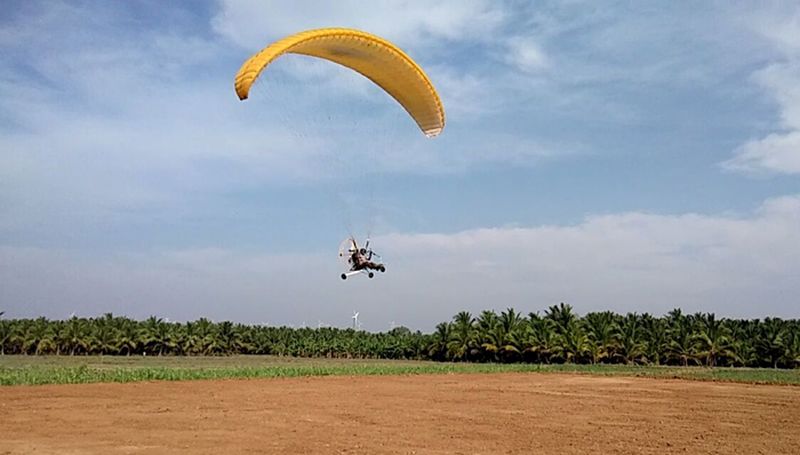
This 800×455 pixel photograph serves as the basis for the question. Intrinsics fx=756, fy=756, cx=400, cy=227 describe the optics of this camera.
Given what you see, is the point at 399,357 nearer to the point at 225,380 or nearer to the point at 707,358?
the point at 707,358

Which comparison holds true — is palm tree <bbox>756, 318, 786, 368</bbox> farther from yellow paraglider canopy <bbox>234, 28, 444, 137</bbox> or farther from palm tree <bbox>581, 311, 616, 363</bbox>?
yellow paraglider canopy <bbox>234, 28, 444, 137</bbox>

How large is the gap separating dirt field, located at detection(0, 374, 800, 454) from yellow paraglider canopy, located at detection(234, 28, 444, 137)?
649cm

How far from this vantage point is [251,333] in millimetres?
65000

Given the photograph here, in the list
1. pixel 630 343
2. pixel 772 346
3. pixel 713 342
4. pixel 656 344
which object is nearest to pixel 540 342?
pixel 630 343

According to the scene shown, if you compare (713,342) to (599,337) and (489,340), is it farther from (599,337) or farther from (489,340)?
(489,340)

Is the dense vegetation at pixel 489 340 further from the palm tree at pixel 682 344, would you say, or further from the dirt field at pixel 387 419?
the dirt field at pixel 387 419

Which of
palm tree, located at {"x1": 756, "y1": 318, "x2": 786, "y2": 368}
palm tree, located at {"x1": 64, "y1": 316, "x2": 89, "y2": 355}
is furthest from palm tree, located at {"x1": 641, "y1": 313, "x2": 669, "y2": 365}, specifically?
palm tree, located at {"x1": 64, "y1": 316, "x2": 89, "y2": 355}

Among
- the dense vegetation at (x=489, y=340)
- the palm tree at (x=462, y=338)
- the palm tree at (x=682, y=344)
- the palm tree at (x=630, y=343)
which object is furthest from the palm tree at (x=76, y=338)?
the palm tree at (x=682, y=344)

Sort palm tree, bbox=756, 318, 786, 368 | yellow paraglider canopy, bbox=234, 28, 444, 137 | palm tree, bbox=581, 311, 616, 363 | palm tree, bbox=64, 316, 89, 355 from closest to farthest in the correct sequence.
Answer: yellow paraglider canopy, bbox=234, 28, 444, 137 < palm tree, bbox=756, 318, 786, 368 < palm tree, bbox=581, 311, 616, 363 < palm tree, bbox=64, 316, 89, 355

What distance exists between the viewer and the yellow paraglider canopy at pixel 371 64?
15.3 meters

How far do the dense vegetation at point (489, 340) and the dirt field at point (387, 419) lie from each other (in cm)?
2297

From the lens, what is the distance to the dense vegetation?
150 feet

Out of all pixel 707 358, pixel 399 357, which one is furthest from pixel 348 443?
pixel 399 357

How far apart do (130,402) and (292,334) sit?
4898cm
